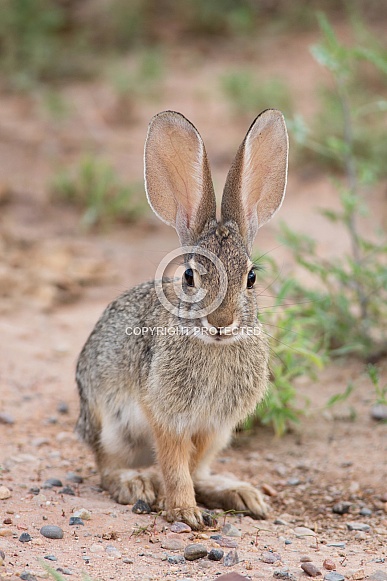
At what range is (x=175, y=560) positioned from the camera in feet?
12.0

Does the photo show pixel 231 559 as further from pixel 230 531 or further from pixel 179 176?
pixel 179 176

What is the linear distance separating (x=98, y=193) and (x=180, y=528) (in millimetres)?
5240

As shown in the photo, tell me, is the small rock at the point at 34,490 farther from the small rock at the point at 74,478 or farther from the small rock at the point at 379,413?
the small rock at the point at 379,413

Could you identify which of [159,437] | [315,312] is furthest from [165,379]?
[315,312]

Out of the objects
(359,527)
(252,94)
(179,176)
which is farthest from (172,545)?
(252,94)

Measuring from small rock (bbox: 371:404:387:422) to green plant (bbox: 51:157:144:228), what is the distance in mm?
4002

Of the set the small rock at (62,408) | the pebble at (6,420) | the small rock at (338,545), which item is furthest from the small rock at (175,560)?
the small rock at (62,408)

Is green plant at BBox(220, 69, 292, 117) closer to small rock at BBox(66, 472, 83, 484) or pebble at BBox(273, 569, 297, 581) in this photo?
small rock at BBox(66, 472, 83, 484)

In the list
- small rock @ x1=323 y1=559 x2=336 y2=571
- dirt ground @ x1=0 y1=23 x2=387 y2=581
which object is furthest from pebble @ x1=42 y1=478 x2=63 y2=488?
small rock @ x1=323 y1=559 x2=336 y2=571

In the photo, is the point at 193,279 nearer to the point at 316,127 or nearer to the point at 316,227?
the point at 316,227

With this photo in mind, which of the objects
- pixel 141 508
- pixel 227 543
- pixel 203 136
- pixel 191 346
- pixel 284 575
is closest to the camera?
pixel 284 575

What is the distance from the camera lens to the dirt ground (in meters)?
3.75

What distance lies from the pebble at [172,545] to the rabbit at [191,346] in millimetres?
244

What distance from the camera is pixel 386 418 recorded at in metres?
5.54
